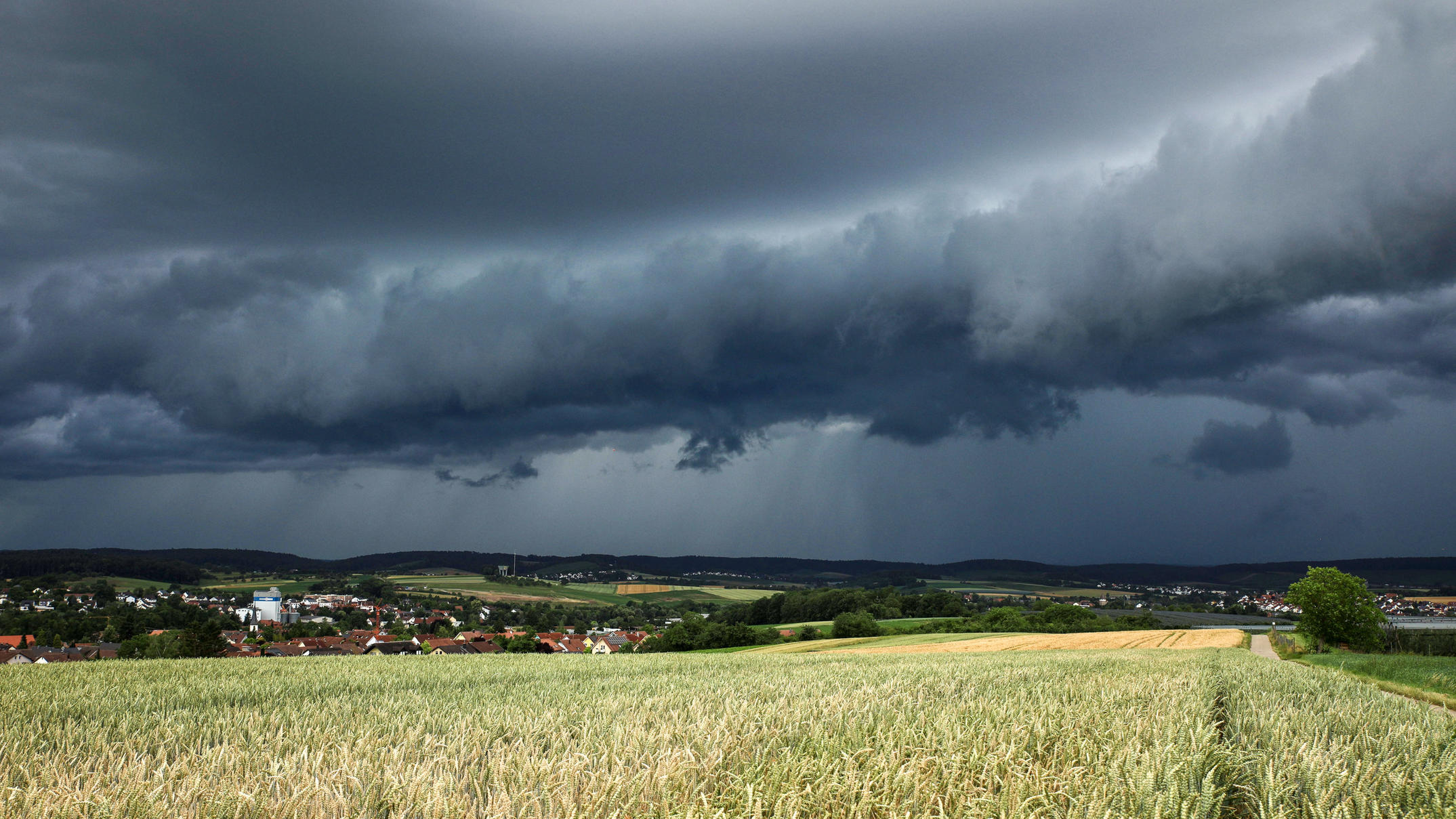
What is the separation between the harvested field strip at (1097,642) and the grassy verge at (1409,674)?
14689 millimetres

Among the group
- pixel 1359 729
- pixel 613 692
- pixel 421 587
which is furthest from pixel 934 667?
pixel 421 587

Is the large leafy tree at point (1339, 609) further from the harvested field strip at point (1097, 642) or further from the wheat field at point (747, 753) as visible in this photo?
the wheat field at point (747, 753)

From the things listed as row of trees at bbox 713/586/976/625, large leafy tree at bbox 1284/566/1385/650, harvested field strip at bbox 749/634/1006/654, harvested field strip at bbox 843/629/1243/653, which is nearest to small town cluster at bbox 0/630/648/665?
harvested field strip at bbox 749/634/1006/654

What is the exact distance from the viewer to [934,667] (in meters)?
14.1

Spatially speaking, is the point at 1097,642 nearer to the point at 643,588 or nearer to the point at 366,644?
Answer: the point at 366,644

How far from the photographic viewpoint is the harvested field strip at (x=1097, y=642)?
47469 millimetres

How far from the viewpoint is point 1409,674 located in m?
24.9

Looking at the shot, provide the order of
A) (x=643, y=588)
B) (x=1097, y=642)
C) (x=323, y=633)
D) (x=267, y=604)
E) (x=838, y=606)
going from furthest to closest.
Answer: (x=643, y=588) < (x=267, y=604) < (x=838, y=606) < (x=323, y=633) < (x=1097, y=642)

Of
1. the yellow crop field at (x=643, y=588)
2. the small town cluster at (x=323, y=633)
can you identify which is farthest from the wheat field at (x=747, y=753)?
the yellow crop field at (x=643, y=588)

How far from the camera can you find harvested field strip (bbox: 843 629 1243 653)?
156 feet

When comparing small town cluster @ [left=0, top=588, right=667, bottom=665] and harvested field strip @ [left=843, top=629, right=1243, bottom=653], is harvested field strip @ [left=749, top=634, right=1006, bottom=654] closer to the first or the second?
harvested field strip @ [left=843, top=629, right=1243, bottom=653]

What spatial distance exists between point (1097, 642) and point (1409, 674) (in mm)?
30089

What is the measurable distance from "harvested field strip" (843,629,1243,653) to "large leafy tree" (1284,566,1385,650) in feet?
17.4

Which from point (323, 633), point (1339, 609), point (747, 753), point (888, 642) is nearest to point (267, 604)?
point (323, 633)
